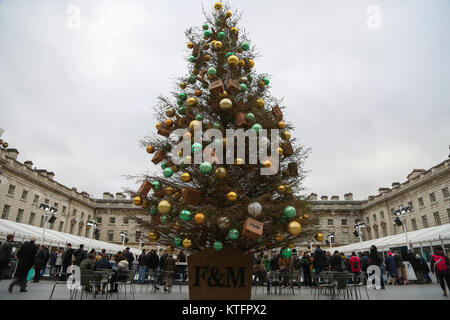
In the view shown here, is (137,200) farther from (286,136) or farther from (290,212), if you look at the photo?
(286,136)

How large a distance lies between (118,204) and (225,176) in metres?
52.3

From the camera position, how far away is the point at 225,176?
15.0 ft

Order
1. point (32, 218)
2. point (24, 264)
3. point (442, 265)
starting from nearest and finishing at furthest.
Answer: point (442, 265) < point (24, 264) < point (32, 218)

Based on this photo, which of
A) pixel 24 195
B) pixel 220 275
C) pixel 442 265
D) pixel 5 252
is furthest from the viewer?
pixel 24 195

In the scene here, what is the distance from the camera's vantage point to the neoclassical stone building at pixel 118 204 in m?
29.4

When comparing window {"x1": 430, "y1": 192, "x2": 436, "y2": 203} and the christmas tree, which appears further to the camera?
window {"x1": 430, "y1": 192, "x2": 436, "y2": 203}

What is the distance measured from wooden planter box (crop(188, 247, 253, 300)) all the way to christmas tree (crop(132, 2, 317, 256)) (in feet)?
0.81

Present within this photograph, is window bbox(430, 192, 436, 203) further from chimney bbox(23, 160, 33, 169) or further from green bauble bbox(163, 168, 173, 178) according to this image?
chimney bbox(23, 160, 33, 169)

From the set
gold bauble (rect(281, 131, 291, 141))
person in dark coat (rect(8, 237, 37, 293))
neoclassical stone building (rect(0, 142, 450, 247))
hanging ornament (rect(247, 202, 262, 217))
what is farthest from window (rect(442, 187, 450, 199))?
person in dark coat (rect(8, 237, 37, 293))

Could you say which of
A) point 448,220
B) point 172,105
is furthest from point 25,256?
point 448,220

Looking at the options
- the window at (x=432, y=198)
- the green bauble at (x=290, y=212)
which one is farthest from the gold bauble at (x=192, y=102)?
the window at (x=432, y=198)

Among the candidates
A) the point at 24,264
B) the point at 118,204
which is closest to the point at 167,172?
the point at 24,264

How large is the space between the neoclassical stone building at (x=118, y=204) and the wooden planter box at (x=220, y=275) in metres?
15.0

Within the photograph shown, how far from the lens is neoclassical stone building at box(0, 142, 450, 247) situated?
29.4 m
